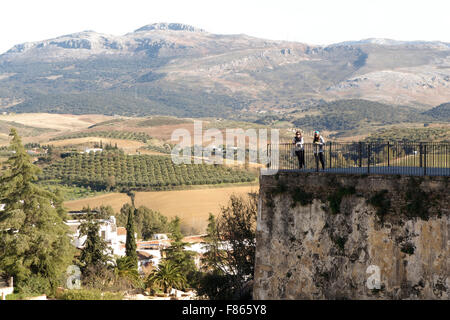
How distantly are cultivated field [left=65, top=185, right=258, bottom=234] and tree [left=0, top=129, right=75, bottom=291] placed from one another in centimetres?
5843

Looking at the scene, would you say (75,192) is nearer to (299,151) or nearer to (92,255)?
(92,255)

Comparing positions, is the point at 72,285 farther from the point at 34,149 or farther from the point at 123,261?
the point at 34,149

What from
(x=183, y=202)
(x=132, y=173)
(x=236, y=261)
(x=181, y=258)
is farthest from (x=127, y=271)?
(x=132, y=173)

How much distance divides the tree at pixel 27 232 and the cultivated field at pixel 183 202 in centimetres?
5843

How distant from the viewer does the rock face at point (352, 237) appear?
55.5 feet

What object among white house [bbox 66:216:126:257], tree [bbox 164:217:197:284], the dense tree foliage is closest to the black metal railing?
tree [bbox 164:217:197:284]

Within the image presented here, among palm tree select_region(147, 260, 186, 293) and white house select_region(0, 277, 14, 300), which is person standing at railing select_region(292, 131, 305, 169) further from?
palm tree select_region(147, 260, 186, 293)

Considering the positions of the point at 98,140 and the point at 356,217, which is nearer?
the point at 356,217

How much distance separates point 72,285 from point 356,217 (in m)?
20.3

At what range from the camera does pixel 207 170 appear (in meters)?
122

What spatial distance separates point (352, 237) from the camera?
59.7ft

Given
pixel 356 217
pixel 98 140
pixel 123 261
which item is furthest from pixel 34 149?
pixel 356 217
